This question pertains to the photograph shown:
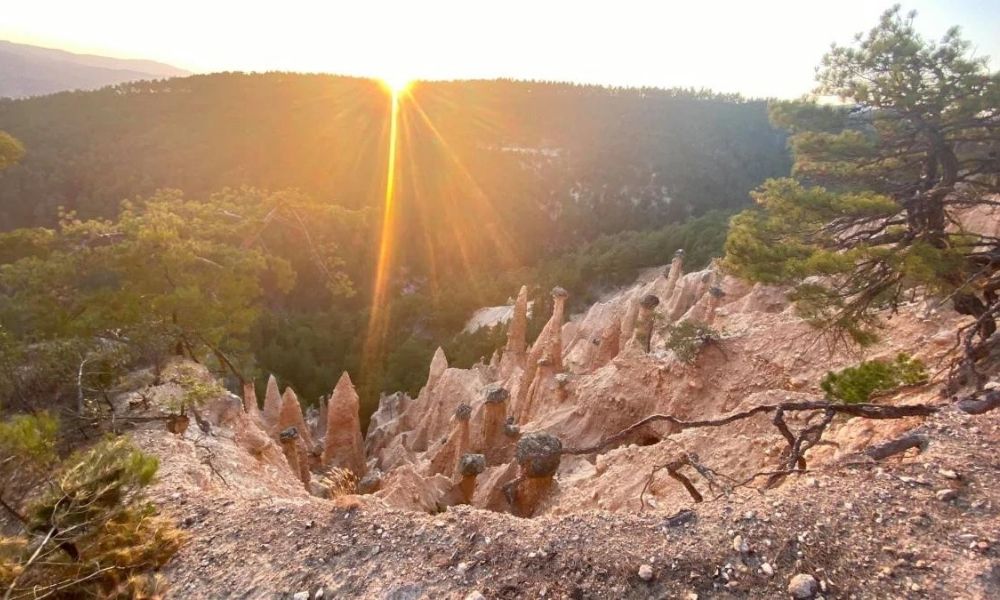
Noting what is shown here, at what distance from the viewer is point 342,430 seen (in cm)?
1512

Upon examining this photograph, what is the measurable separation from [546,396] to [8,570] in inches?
437

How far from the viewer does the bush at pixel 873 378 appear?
215 inches

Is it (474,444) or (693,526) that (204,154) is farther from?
(693,526)

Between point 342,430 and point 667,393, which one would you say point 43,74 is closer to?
point 342,430

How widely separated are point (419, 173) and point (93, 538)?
6322 cm

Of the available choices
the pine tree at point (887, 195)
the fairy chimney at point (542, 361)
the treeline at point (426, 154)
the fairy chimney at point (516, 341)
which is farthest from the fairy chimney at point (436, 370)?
the treeline at point (426, 154)

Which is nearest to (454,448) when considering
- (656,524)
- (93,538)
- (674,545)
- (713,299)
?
(713,299)

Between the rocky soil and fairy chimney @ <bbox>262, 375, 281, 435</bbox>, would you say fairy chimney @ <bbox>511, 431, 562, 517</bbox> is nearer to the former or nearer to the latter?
the rocky soil

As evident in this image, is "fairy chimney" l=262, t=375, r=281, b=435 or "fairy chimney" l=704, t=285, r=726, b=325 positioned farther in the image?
"fairy chimney" l=262, t=375, r=281, b=435

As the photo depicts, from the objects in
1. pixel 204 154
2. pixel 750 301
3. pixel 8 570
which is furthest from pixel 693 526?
pixel 204 154

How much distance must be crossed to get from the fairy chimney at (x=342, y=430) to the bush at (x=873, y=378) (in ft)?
40.4

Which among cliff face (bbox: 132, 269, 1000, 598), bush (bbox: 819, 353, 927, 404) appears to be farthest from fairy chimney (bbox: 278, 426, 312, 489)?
bush (bbox: 819, 353, 927, 404)

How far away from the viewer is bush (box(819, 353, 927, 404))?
5.45 m

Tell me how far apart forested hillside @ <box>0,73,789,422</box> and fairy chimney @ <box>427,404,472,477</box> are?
50.2 ft
